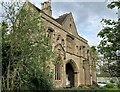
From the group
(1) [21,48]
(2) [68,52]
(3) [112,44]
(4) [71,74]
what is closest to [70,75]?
(4) [71,74]

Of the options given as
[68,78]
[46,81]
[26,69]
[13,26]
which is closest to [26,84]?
[26,69]

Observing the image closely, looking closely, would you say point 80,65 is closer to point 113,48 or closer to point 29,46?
point 29,46

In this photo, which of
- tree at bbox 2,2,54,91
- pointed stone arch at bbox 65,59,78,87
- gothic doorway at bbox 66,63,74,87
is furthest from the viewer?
gothic doorway at bbox 66,63,74,87

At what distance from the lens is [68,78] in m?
24.5

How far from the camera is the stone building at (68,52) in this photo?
1961 centimetres

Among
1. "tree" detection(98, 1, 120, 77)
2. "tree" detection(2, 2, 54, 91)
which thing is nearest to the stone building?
"tree" detection(2, 2, 54, 91)

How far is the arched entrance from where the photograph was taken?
23419 millimetres

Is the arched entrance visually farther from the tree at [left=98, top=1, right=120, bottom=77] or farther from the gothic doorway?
the tree at [left=98, top=1, right=120, bottom=77]

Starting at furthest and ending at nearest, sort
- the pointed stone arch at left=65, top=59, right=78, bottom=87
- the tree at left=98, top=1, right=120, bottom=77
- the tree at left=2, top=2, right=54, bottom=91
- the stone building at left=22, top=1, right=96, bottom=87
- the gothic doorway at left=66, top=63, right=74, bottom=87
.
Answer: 1. the gothic doorway at left=66, top=63, right=74, bottom=87
2. the pointed stone arch at left=65, top=59, right=78, bottom=87
3. the stone building at left=22, top=1, right=96, bottom=87
4. the tree at left=2, top=2, right=54, bottom=91
5. the tree at left=98, top=1, right=120, bottom=77

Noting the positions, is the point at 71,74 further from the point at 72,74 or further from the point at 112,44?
the point at 112,44

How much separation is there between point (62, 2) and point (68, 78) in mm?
19874

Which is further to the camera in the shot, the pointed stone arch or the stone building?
the pointed stone arch

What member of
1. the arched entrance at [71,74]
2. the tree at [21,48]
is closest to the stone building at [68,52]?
the arched entrance at [71,74]

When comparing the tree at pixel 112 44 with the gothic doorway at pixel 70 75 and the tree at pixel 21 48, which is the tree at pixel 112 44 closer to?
the tree at pixel 21 48
